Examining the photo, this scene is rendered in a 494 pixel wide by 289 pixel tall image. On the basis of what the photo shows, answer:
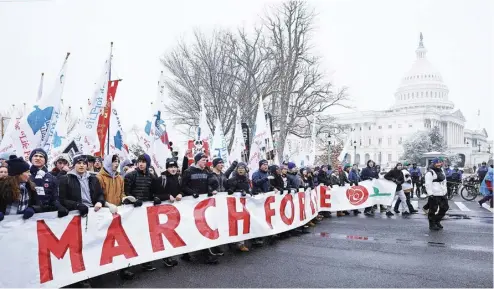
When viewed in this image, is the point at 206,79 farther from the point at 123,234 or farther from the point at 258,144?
the point at 123,234

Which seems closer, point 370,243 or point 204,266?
point 204,266

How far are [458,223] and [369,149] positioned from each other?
361ft

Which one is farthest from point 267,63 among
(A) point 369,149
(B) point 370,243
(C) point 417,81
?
(C) point 417,81

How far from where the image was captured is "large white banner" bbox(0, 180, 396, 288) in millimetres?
4590

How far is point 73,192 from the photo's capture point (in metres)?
5.56

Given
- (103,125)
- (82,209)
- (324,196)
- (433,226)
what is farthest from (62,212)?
(324,196)

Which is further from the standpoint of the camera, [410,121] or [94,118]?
[410,121]

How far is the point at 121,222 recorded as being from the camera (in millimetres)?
Result: 5746

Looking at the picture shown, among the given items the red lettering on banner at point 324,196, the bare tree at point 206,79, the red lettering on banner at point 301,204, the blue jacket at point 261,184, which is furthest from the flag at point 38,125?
the bare tree at point 206,79

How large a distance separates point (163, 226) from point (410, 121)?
373 ft

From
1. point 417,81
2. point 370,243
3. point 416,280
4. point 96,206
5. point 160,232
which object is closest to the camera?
point 96,206

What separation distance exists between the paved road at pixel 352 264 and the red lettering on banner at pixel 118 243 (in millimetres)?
319

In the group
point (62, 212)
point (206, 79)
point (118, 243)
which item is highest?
point (206, 79)

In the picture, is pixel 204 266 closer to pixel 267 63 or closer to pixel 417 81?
pixel 267 63
